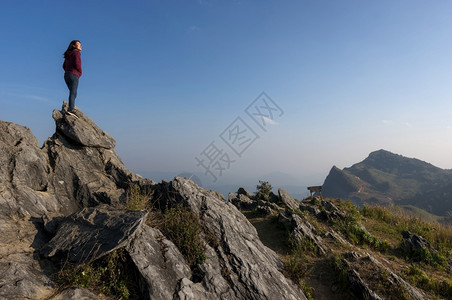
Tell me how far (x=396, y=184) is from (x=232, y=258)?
156971 millimetres

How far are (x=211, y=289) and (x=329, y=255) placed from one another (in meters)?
7.93

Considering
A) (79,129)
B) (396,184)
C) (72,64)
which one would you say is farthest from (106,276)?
(396,184)

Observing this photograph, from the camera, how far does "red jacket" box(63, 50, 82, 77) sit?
1152cm

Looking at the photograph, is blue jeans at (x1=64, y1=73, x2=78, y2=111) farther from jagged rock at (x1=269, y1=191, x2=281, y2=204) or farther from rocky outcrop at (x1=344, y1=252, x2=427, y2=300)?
jagged rock at (x1=269, y1=191, x2=281, y2=204)

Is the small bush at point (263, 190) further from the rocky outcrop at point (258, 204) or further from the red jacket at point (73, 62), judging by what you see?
the red jacket at point (73, 62)

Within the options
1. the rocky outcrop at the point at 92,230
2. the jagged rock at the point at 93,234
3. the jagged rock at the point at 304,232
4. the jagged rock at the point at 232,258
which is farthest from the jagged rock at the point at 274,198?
the jagged rock at the point at 93,234

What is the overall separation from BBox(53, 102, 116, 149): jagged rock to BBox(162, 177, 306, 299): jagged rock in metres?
5.30

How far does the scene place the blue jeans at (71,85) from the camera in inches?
458

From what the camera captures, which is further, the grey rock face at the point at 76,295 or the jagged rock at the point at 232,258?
the jagged rock at the point at 232,258

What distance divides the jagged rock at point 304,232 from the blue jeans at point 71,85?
14.4m

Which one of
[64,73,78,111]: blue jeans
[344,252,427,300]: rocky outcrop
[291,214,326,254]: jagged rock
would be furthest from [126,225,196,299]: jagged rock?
[64,73,78,111]: blue jeans

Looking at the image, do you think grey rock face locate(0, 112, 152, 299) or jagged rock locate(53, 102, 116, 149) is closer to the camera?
grey rock face locate(0, 112, 152, 299)

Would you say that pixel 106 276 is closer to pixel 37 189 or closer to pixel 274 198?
pixel 37 189

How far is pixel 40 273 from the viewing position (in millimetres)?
6242
